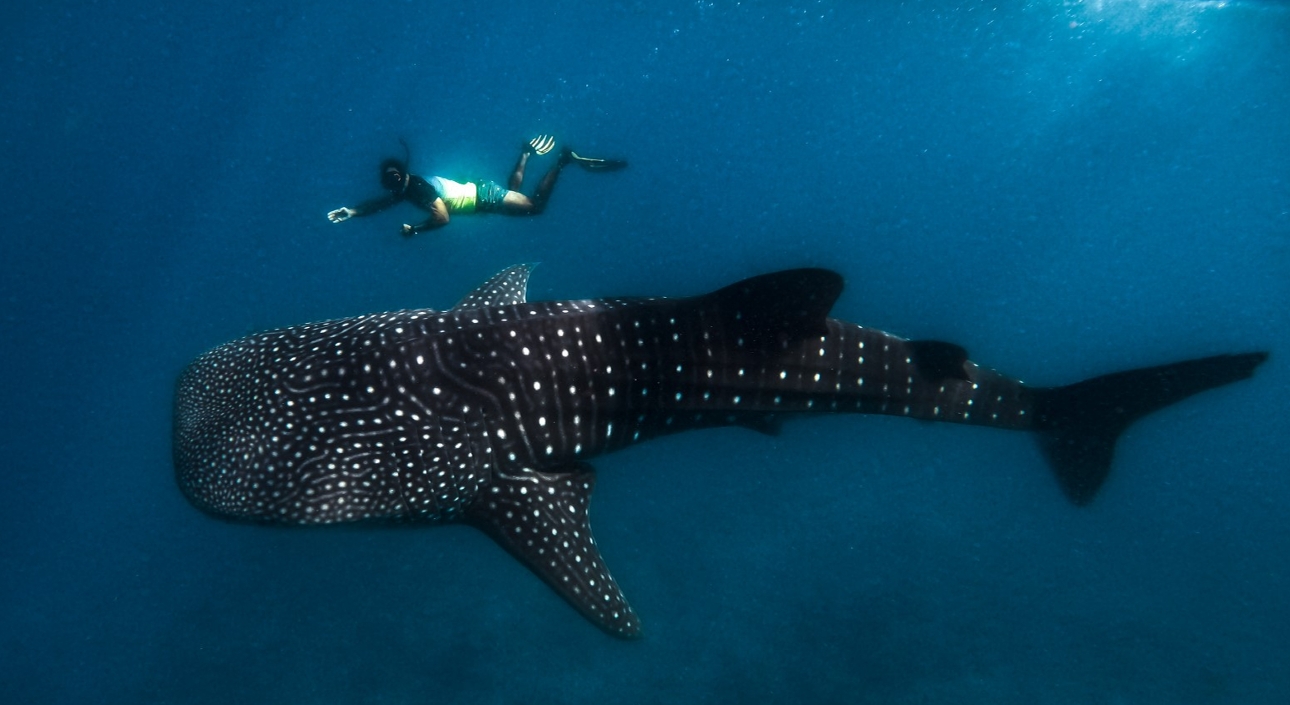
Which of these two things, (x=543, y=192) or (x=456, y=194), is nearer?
(x=456, y=194)

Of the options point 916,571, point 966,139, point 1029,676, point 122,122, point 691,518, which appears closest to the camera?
point 1029,676

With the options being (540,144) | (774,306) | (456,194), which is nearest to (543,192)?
(540,144)

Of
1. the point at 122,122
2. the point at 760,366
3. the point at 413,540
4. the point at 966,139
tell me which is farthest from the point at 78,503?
the point at 966,139

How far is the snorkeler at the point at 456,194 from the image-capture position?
1108 centimetres

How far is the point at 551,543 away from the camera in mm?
5055

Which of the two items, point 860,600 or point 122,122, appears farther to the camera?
point 122,122

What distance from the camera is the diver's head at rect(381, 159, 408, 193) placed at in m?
11.0

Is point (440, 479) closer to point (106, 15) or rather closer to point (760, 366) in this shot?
point (760, 366)

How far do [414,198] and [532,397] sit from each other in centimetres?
763

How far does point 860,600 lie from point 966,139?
67598 mm

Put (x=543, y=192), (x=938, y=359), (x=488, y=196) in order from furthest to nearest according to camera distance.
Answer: (x=543, y=192) < (x=488, y=196) < (x=938, y=359)

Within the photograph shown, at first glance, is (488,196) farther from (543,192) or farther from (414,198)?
(414,198)

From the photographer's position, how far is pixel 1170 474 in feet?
105

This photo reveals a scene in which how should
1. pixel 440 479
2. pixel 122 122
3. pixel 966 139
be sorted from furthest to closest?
pixel 966 139 → pixel 122 122 → pixel 440 479
